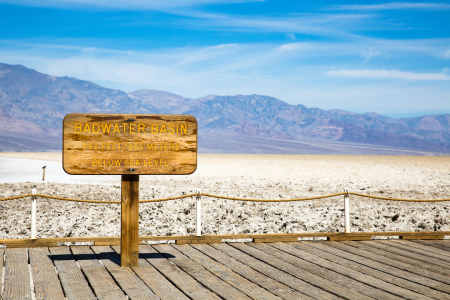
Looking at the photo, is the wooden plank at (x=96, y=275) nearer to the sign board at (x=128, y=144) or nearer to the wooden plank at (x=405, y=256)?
the sign board at (x=128, y=144)

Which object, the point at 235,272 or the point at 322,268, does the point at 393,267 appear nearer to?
the point at 322,268

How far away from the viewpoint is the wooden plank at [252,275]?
504cm

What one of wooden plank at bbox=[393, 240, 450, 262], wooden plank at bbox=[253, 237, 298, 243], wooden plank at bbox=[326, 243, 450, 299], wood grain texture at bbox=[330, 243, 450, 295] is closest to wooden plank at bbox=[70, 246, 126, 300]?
wooden plank at bbox=[253, 237, 298, 243]

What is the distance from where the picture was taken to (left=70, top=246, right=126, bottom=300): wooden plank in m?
5.00

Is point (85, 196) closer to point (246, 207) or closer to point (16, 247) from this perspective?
point (246, 207)

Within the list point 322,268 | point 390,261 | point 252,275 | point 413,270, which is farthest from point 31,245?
point 413,270

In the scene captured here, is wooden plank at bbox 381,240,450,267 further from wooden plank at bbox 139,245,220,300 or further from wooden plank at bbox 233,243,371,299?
wooden plank at bbox 139,245,220,300

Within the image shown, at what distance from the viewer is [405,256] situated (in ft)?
22.5

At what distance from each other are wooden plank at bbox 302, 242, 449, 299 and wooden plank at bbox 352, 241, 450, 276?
1.71 ft

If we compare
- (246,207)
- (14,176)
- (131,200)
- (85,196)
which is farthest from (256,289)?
(14,176)

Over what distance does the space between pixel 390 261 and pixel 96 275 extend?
4324mm

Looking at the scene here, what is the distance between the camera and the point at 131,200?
6246 millimetres

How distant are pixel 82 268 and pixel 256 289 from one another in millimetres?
2503

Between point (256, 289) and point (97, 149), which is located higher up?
point (97, 149)
